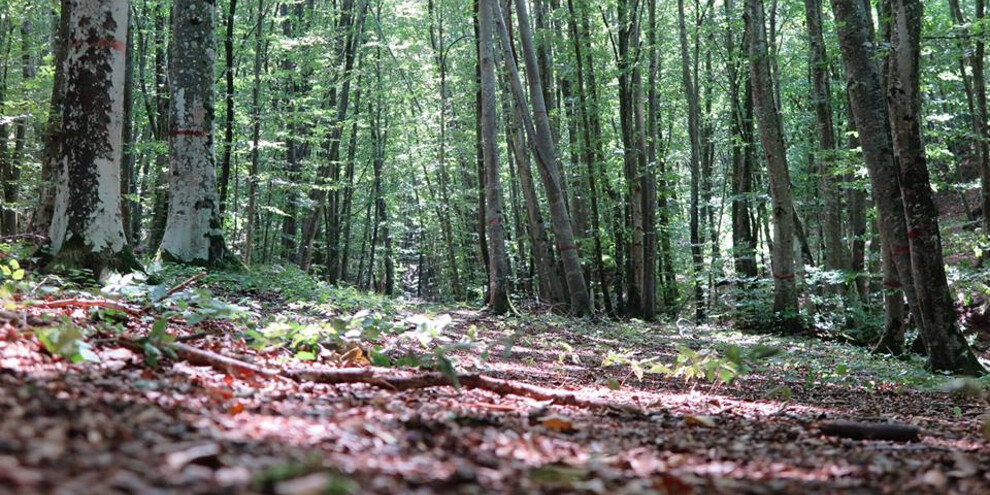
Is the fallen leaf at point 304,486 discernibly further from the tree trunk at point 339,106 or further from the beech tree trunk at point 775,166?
the tree trunk at point 339,106

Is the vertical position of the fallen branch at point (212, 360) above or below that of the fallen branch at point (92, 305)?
below

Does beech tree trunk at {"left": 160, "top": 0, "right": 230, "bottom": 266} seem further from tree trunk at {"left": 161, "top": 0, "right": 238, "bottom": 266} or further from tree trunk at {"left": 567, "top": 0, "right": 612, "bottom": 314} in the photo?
tree trunk at {"left": 567, "top": 0, "right": 612, "bottom": 314}

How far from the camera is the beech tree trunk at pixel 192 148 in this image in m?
9.21

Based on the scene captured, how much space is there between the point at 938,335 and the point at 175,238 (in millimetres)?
8919

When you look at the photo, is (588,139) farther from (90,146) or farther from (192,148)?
(90,146)

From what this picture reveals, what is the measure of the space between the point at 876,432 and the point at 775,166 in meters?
10.8

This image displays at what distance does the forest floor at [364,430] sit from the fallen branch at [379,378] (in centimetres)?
4

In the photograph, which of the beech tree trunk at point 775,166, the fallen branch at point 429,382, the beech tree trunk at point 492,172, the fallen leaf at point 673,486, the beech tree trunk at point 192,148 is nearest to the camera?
the fallen leaf at point 673,486

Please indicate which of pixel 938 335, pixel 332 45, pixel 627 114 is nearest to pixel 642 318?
pixel 627 114

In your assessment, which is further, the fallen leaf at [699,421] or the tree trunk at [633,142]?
the tree trunk at [633,142]

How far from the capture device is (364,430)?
2.45 metres

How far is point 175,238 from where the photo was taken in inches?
361

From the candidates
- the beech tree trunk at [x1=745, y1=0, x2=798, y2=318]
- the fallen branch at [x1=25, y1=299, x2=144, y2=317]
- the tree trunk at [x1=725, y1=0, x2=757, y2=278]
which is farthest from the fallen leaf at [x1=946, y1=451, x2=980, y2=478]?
the tree trunk at [x1=725, y1=0, x2=757, y2=278]

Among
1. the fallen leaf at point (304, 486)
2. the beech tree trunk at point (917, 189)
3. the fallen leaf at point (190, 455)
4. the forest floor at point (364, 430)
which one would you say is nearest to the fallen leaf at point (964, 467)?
the forest floor at point (364, 430)
